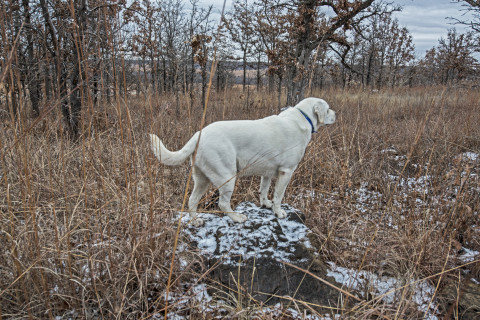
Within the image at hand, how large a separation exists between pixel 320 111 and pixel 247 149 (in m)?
0.81

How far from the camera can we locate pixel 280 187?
2.52m

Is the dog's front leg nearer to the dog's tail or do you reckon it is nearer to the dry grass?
the dry grass

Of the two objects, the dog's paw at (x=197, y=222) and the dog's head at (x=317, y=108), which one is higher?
the dog's head at (x=317, y=108)

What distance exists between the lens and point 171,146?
169 inches

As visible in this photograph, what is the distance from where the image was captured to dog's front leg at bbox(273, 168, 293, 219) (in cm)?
246

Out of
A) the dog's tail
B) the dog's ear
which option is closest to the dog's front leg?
the dog's ear

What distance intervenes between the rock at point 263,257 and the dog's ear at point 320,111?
949 millimetres

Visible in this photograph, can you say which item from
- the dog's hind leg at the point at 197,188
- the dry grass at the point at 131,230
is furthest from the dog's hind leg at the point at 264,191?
the dog's hind leg at the point at 197,188

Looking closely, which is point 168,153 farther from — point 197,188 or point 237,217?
point 237,217

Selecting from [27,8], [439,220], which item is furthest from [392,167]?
[27,8]

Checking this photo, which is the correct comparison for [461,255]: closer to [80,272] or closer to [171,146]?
[80,272]

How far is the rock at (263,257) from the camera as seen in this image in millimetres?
1912

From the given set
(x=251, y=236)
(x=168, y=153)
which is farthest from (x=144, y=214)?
(x=251, y=236)

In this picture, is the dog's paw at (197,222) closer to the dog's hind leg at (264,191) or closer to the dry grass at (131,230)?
the dry grass at (131,230)
